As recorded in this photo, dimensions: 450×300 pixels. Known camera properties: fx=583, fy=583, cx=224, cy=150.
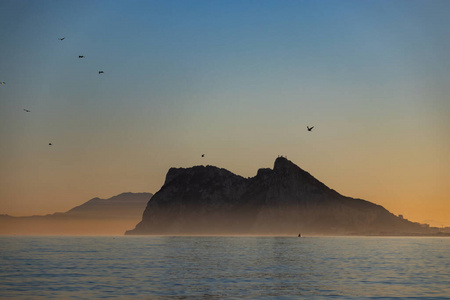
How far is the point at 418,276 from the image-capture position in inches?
2953

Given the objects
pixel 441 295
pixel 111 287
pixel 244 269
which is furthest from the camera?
pixel 244 269

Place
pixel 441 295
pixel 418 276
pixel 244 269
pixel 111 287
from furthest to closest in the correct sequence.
Answer: pixel 244 269, pixel 418 276, pixel 111 287, pixel 441 295

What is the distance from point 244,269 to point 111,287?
26812mm

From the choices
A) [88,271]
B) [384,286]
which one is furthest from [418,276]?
[88,271]

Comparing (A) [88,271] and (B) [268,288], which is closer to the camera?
(B) [268,288]

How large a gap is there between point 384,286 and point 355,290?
624 centimetres

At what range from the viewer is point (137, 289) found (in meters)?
58.1

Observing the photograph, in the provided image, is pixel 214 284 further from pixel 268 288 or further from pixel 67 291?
pixel 67 291

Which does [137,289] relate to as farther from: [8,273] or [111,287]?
[8,273]

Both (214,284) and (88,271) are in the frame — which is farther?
(88,271)

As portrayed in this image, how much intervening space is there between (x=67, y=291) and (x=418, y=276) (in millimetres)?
44211

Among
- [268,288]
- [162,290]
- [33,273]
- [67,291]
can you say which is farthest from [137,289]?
[33,273]

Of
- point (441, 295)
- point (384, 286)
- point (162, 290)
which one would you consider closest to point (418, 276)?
point (384, 286)

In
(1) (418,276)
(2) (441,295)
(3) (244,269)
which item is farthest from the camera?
(3) (244,269)
